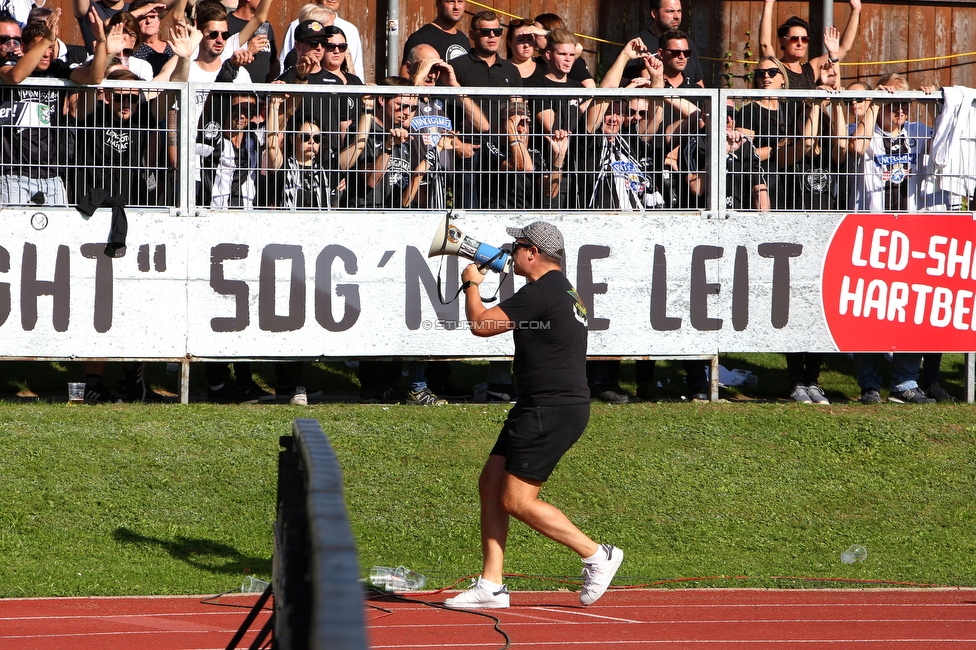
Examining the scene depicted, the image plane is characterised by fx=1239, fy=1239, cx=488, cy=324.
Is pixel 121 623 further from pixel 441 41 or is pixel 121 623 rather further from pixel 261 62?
pixel 441 41

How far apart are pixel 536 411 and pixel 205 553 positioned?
2545mm

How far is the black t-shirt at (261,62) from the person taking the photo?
11297 millimetres

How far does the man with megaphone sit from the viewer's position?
21.9 feet

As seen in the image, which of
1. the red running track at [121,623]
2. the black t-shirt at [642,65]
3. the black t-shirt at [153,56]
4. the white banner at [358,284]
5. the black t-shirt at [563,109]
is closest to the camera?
the red running track at [121,623]

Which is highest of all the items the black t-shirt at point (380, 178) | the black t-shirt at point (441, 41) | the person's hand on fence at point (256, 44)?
the black t-shirt at point (441, 41)

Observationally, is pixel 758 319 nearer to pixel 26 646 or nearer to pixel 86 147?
pixel 86 147

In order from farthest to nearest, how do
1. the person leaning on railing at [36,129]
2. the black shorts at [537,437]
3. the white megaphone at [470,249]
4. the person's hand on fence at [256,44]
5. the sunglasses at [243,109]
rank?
the person's hand on fence at [256,44], the sunglasses at [243,109], the person leaning on railing at [36,129], the white megaphone at [470,249], the black shorts at [537,437]

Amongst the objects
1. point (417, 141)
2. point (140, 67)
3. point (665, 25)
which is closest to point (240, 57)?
point (140, 67)

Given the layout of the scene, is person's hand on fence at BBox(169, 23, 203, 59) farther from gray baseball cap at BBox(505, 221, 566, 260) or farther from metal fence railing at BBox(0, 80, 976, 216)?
gray baseball cap at BBox(505, 221, 566, 260)

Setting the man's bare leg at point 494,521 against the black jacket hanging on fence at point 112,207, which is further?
the black jacket hanging on fence at point 112,207

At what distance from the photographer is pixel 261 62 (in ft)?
38.1

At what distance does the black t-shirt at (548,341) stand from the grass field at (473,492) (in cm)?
151

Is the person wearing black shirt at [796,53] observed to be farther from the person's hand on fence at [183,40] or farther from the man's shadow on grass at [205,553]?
the man's shadow on grass at [205,553]

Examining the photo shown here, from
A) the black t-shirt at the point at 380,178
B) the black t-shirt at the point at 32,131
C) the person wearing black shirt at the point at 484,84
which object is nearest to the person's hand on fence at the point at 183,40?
the black t-shirt at the point at 32,131
